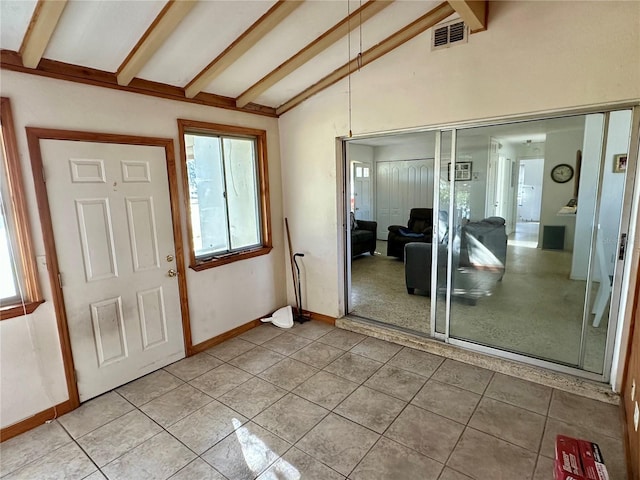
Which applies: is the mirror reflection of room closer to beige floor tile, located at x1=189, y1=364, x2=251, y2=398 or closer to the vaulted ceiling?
the vaulted ceiling

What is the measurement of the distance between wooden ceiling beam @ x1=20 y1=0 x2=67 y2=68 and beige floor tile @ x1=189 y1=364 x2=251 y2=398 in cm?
260

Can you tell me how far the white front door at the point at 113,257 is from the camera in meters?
2.46

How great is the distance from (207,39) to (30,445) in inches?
119

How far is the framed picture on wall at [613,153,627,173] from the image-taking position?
2.30 metres

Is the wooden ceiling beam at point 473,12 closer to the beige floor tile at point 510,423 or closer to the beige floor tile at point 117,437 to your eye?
the beige floor tile at point 510,423

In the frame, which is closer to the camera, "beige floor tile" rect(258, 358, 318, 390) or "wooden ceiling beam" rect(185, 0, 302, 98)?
"wooden ceiling beam" rect(185, 0, 302, 98)

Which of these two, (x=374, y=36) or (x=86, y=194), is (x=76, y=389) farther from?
(x=374, y=36)

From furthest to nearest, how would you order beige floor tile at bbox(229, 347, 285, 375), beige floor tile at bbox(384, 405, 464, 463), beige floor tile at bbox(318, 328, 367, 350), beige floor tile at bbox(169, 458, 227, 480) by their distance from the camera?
beige floor tile at bbox(318, 328, 367, 350) < beige floor tile at bbox(229, 347, 285, 375) < beige floor tile at bbox(384, 405, 464, 463) < beige floor tile at bbox(169, 458, 227, 480)

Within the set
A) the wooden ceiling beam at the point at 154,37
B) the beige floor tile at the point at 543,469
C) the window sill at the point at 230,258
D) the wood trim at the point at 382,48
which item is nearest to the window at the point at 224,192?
the window sill at the point at 230,258

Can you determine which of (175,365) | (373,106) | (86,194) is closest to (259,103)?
(373,106)

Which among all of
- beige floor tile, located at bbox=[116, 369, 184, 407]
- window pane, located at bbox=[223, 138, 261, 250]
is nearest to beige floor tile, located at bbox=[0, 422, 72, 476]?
beige floor tile, located at bbox=[116, 369, 184, 407]

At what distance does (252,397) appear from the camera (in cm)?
263

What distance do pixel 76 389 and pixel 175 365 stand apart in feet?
2.55

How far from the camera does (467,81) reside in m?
2.71
